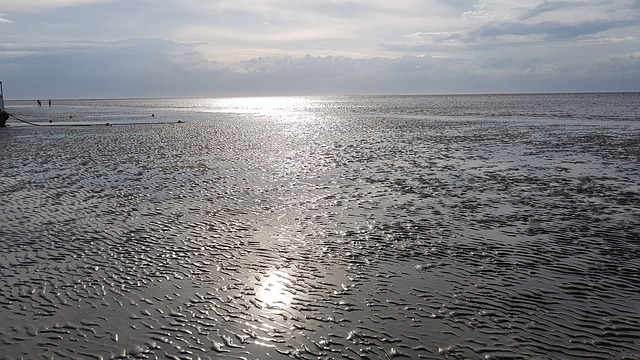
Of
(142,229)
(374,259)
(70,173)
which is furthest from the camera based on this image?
(70,173)

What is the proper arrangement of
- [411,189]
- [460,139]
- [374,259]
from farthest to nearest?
1. [460,139]
2. [411,189]
3. [374,259]

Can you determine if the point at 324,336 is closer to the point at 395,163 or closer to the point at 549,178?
the point at 549,178

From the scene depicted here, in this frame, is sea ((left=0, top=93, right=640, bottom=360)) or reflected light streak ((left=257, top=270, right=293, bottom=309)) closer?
sea ((left=0, top=93, right=640, bottom=360))

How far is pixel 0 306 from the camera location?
28.4 feet

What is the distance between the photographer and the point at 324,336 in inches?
301

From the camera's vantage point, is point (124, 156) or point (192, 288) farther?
point (124, 156)

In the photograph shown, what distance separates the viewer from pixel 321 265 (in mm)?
10773

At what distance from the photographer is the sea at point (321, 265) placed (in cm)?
748

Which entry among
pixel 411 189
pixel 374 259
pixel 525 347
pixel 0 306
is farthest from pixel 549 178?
pixel 0 306

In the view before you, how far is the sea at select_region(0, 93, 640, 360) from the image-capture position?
24.6 ft

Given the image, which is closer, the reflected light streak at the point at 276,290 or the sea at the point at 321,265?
the sea at the point at 321,265

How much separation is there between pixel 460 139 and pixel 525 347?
34672 millimetres

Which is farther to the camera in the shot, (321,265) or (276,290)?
(321,265)

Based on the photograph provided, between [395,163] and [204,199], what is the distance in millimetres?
12159
